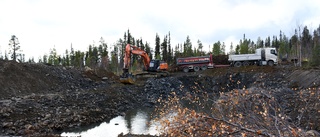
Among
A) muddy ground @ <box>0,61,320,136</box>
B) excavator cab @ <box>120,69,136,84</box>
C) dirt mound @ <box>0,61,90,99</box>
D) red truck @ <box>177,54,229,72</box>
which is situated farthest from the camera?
red truck @ <box>177,54,229,72</box>

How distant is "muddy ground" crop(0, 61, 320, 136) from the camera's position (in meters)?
14.8

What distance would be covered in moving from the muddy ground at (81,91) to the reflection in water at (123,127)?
92 cm

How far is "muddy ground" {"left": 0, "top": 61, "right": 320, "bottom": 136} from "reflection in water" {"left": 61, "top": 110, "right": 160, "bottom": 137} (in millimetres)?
919

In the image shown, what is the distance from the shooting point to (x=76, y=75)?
31.9 meters

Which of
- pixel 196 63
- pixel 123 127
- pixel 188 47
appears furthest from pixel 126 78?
pixel 188 47

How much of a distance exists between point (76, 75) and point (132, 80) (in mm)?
7781

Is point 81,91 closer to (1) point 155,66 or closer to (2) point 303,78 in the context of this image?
(1) point 155,66

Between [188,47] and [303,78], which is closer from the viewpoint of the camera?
[303,78]

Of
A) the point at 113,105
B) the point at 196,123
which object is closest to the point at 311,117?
the point at 196,123

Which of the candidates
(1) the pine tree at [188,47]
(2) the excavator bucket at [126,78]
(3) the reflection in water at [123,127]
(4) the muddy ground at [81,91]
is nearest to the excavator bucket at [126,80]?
(2) the excavator bucket at [126,78]

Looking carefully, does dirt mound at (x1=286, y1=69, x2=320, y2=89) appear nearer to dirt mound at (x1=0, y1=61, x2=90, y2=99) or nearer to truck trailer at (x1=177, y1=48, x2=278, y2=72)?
truck trailer at (x1=177, y1=48, x2=278, y2=72)

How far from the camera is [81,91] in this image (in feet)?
81.5

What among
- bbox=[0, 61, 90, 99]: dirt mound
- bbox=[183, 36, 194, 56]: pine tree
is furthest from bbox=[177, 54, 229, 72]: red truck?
bbox=[183, 36, 194, 56]: pine tree

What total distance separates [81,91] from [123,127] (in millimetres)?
10705
